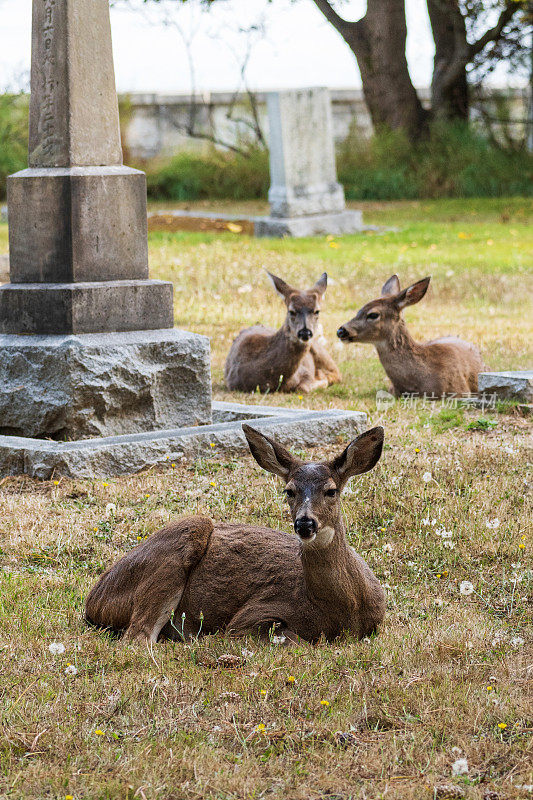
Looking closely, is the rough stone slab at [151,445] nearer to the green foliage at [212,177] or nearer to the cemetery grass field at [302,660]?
the cemetery grass field at [302,660]

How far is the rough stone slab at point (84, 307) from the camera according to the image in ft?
23.8

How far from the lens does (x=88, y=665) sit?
4105 millimetres

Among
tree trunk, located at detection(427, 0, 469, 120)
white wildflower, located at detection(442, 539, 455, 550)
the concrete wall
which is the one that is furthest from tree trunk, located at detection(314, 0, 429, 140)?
white wildflower, located at detection(442, 539, 455, 550)

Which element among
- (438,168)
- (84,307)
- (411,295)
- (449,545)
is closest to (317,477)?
(449,545)

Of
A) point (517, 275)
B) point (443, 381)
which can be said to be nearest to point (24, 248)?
point (443, 381)

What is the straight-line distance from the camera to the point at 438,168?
26.3 m

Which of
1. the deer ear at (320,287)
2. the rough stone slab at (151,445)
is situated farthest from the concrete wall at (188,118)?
the rough stone slab at (151,445)

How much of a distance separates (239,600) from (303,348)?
5118 millimetres

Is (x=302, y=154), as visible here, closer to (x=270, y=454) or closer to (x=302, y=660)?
(x=270, y=454)

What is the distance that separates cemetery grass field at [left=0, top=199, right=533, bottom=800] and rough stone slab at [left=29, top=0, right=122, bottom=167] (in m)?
2.25

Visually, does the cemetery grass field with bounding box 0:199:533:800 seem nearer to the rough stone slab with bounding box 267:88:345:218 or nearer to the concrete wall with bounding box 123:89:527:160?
the rough stone slab with bounding box 267:88:345:218

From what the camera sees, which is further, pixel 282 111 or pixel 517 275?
pixel 282 111

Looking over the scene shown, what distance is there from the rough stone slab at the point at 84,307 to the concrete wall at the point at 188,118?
24.5m

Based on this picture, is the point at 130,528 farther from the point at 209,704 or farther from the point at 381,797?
the point at 381,797
